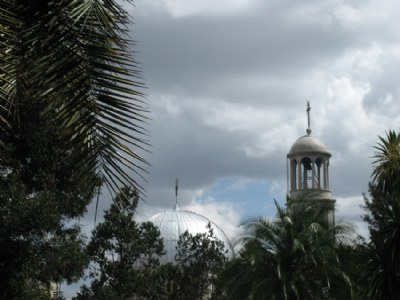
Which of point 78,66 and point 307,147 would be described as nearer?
point 78,66

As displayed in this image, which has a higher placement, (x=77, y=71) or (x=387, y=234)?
(x=387, y=234)

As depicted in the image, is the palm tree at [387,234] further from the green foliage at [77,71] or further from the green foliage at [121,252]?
the green foliage at [77,71]

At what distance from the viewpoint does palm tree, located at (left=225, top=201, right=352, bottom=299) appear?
109ft

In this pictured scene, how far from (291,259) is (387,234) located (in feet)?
18.1

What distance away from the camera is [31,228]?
2262cm

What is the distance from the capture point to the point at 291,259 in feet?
112

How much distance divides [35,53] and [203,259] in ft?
143

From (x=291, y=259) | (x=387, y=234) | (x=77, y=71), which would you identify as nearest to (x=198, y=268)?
(x=291, y=259)

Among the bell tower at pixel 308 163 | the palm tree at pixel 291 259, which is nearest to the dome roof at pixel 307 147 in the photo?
the bell tower at pixel 308 163

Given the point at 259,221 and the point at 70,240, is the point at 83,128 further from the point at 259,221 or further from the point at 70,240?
the point at 259,221

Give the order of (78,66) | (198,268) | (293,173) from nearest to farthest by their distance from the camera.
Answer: (78,66)
(198,268)
(293,173)

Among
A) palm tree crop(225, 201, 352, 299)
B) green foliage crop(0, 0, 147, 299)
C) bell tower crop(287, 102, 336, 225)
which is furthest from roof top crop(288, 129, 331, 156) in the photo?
green foliage crop(0, 0, 147, 299)

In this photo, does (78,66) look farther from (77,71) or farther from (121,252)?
(121,252)

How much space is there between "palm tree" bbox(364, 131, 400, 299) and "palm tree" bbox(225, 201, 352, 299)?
2.54m
